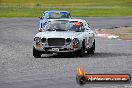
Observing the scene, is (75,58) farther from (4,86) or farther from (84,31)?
(4,86)

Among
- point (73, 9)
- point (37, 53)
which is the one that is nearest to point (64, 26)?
point (37, 53)

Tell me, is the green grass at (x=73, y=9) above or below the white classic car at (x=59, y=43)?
below

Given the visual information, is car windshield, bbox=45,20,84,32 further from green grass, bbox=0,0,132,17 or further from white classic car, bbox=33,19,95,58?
green grass, bbox=0,0,132,17

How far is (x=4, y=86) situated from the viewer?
38.1 ft

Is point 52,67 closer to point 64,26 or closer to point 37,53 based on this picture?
point 37,53

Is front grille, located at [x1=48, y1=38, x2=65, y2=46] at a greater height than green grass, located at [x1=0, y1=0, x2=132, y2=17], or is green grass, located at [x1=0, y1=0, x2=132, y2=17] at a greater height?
front grille, located at [x1=48, y1=38, x2=65, y2=46]

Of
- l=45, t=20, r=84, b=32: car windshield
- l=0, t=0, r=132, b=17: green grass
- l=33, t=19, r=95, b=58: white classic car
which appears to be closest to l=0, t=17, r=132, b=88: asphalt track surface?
l=33, t=19, r=95, b=58: white classic car

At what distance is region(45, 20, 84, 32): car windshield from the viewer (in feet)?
69.6

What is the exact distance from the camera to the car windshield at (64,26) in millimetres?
21206

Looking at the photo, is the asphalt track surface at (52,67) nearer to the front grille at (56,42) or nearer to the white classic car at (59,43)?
the white classic car at (59,43)

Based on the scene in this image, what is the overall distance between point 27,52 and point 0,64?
16.2ft

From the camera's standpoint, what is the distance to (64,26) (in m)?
21.4

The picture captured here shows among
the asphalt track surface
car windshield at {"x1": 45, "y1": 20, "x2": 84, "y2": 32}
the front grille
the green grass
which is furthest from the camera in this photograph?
the green grass

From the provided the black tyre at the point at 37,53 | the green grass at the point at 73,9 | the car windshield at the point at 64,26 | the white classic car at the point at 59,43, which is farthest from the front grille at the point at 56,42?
the green grass at the point at 73,9
